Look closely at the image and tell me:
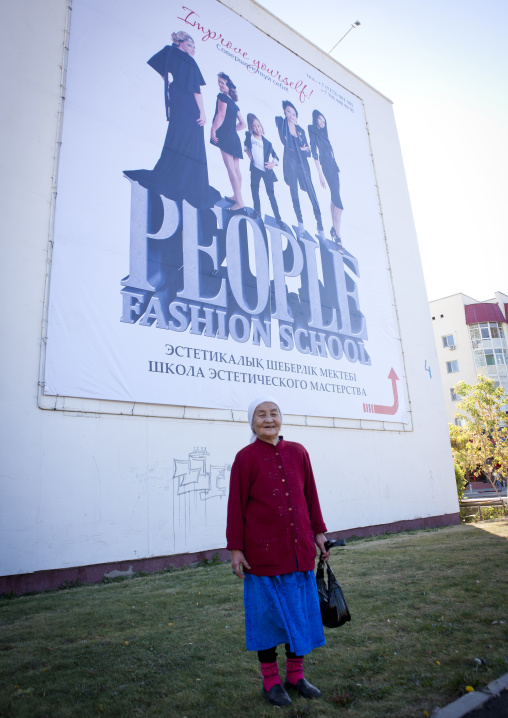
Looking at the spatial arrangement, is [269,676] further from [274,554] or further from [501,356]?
[501,356]

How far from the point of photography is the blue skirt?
2.86m

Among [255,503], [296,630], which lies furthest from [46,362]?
[296,630]

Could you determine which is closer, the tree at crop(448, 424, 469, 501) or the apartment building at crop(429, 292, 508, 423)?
the tree at crop(448, 424, 469, 501)

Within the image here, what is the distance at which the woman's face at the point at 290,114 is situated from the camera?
12695 millimetres

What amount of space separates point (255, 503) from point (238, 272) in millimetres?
7299

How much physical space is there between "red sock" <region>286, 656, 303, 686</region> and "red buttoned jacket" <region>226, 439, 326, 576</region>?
50 centimetres

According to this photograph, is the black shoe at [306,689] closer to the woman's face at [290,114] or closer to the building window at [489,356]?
the woman's face at [290,114]

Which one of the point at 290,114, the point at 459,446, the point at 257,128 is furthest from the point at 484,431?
the point at 257,128

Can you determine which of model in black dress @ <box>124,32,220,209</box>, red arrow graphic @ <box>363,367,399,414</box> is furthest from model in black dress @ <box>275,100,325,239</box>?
red arrow graphic @ <box>363,367,399,414</box>

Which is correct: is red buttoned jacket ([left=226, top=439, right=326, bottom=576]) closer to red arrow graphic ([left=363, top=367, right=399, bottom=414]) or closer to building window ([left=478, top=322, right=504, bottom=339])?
red arrow graphic ([left=363, top=367, right=399, bottom=414])

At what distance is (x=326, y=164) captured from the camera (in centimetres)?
1331

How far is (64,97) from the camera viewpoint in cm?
852

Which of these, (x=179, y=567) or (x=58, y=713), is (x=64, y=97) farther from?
(x=58, y=713)

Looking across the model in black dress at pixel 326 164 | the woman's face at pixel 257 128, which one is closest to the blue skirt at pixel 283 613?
the model in black dress at pixel 326 164
